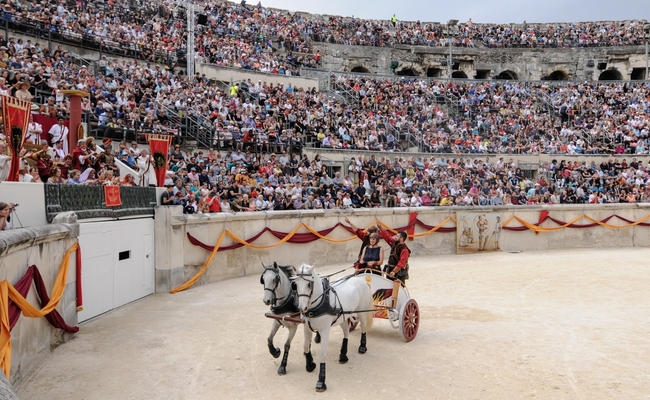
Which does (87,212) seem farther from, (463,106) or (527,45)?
(527,45)

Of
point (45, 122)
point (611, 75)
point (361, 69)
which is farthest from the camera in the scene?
point (611, 75)

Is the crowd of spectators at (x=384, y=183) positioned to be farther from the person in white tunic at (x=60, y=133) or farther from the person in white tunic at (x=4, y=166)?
the person in white tunic at (x=4, y=166)

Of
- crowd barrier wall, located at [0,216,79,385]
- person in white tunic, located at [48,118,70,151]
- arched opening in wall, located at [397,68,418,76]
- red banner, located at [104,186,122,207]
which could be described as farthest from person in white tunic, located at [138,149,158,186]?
arched opening in wall, located at [397,68,418,76]

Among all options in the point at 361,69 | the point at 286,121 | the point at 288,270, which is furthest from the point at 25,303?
the point at 361,69

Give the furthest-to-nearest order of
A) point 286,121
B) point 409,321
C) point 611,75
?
point 611,75, point 286,121, point 409,321

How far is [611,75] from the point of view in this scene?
43.6m

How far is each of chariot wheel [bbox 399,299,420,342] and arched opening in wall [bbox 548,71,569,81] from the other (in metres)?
40.1

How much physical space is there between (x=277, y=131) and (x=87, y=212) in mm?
13879

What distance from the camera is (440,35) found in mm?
44719

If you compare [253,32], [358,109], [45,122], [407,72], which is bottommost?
[45,122]

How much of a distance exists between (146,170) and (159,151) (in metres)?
0.66

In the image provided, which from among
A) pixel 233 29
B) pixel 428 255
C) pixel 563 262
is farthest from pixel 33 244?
pixel 233 29

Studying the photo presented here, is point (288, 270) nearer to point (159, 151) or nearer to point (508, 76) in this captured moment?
point (159, 151)

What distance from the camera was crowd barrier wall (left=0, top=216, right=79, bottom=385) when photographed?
21.1ft
